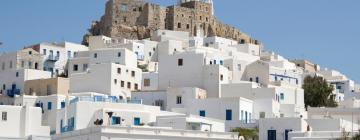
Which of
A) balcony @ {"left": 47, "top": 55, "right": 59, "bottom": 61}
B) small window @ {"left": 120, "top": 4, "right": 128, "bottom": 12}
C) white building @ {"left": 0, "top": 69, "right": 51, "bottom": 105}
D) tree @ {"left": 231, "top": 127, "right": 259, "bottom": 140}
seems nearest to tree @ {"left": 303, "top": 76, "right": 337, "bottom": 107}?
tree @ {"left": 231, "top": 127, "right": 259, "bottom": 140}

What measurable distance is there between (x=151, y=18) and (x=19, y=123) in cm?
5568

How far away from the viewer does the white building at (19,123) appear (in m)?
55.8

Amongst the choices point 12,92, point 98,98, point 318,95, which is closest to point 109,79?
point 98,98

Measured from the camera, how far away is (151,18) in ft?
364

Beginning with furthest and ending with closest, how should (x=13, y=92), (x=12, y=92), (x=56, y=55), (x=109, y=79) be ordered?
(x=56, y=55) < (x=12, y=92) < (x=13, y=92) < (x=109, y=79)

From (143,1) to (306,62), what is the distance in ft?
72.3

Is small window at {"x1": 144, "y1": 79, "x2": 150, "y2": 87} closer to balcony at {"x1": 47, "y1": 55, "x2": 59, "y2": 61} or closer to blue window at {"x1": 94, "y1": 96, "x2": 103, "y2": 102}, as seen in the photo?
blue window at {"x1": 94, "y1": 96, "x2": 103, "y2": 102}

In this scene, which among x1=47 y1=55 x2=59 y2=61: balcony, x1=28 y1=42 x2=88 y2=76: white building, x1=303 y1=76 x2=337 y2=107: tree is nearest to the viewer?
x1=303 y1=76 x2=337 y2=107: tree

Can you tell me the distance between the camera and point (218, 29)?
11550 centimetres

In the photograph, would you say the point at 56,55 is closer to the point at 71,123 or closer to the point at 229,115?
the point at 229,115

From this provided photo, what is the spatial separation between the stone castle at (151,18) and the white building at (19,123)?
2027 inches

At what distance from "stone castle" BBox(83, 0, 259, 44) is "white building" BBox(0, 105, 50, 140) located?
5149cm

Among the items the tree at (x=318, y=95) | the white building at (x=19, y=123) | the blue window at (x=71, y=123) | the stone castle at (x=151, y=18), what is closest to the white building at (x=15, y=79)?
the white building at (x=19, y=123)

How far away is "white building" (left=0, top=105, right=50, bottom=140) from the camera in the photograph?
55.8m
